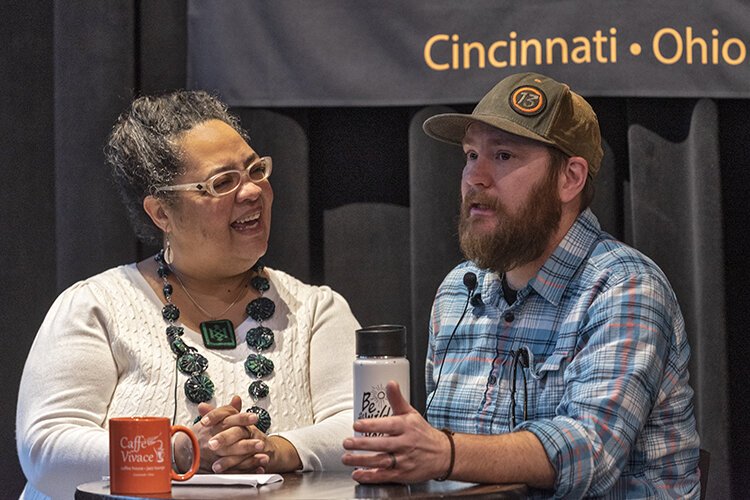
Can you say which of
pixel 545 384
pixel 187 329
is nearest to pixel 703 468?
pixel 545 384

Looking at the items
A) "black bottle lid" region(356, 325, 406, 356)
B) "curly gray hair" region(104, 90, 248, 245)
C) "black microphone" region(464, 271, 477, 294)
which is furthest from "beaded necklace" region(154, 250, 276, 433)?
"black bottle lid" region(356, 325, 406, 356)

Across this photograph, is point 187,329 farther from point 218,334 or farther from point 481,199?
point 481,199

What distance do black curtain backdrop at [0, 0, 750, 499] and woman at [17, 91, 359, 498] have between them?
41 cm

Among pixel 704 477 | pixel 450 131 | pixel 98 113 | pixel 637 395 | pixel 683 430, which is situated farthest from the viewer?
pixel 98 113

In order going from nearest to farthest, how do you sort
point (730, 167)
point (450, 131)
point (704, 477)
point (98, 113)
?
point (704, 477)
point (450, 131)
point (730, 167)
point (98, 113)

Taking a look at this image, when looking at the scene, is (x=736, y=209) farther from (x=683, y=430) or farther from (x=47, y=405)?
(x=47, y=405)

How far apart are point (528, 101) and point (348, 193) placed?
40.5 inches

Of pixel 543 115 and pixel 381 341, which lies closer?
pixel 381 341

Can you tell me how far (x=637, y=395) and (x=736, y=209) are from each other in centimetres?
116

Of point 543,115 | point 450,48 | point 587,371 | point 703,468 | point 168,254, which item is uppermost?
→ point 450,48

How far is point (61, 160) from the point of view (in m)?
3.25

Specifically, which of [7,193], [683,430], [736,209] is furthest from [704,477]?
[7,193]

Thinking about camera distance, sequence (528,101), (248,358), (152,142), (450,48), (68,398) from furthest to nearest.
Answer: (450,48)
(152,142)
(248,358)
(68,398)
(528,101)

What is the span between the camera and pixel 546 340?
228cm
